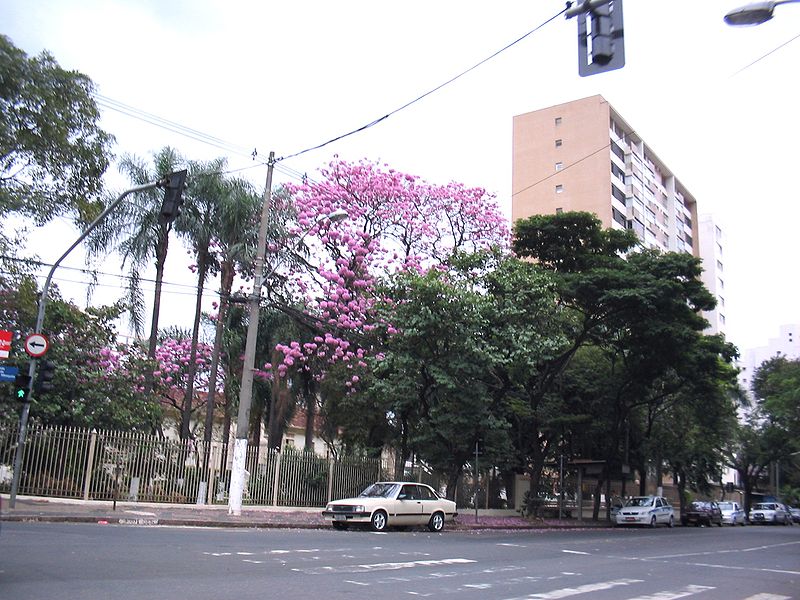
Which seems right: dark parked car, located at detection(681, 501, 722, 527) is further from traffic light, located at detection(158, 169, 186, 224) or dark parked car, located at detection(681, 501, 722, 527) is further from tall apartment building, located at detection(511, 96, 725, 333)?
traffic light, located at detection(158, 169, 186, 224)

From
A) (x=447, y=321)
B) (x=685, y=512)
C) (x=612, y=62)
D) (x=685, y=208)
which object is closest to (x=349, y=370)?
(x=447, y=321)

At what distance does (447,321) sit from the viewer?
76.9ft

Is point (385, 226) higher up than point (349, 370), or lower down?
higher up

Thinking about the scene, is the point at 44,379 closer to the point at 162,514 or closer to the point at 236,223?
the point at 162,514

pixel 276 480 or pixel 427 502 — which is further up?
pixel 276 480

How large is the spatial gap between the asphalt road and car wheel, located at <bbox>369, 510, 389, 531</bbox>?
2.08 m

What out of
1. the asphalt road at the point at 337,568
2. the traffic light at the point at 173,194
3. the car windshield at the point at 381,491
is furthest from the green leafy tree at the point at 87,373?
the traffic light at the point at 173,194

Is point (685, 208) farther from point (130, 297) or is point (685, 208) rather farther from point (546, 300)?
point (130, 297)

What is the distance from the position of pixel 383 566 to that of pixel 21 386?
993 centimetres

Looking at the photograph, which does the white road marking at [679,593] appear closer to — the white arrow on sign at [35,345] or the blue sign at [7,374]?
the white arrow on sign at [35,345]

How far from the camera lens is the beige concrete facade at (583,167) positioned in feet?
195

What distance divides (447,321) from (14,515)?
43.2 ft

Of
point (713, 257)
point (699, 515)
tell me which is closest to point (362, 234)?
point (699, 515)

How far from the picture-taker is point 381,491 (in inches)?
784
